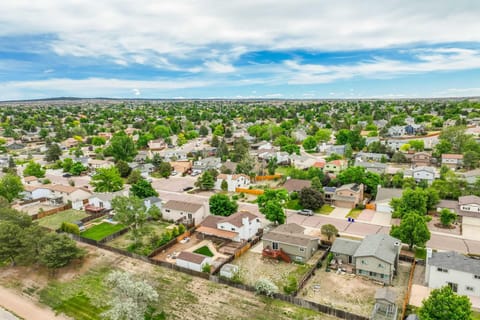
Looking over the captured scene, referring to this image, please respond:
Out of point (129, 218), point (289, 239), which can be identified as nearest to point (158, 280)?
point (129, 218)

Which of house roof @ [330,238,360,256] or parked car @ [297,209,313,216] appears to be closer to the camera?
house roof @ [330,238,360,256]

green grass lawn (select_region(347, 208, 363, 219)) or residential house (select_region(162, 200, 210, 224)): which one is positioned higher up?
residential house (select_region(162, 200, 210, 224))

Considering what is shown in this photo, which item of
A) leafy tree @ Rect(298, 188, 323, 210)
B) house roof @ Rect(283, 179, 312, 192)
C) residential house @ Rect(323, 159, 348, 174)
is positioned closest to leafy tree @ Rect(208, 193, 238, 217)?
leafy tree @ Rect(298, 188, 323, 210)

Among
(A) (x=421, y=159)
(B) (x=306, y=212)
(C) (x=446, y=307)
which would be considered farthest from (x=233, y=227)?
(A) (x=421, y=159)

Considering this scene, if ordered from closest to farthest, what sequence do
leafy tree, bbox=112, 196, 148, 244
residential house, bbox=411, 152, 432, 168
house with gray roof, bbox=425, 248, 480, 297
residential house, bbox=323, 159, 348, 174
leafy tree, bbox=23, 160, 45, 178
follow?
1. house with gray roof, bbox=425, 248, 480, 297
2. leafy tree, bbox=112, 196, 148, 244
3. leafy tree, bbox=23, 160, 45, 178
4. residential house, bbox=323, 159, 348, 174
5. residential house, bbox=411, 152, 432, 168

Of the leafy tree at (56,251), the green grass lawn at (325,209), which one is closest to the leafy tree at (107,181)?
the leafy tree at (56,251)

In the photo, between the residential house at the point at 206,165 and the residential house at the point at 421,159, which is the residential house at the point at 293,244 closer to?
the residential house at the point at 206,165

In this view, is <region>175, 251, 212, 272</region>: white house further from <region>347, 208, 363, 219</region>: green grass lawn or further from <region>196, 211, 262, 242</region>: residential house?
<region>347, 208, 363, 219</region>: green grass lawn
